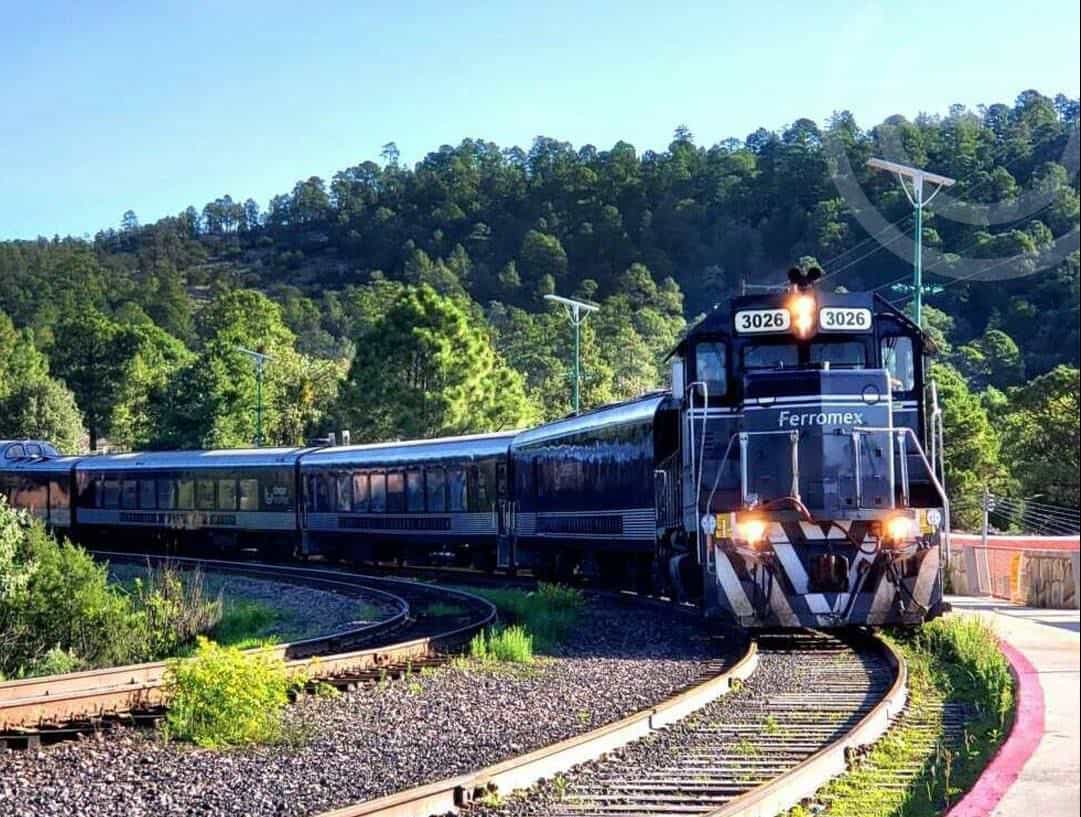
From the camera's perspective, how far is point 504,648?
584 inches

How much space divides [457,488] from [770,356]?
642 inches

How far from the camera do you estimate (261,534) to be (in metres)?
38.3

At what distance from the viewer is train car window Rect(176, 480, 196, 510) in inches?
1528

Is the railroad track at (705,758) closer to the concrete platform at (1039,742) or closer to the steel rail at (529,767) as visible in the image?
the steel rail at (529,767)

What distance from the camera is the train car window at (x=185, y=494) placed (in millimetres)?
38812

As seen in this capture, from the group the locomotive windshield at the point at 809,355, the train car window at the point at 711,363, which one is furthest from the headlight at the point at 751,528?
the locomotive windshield at the point at 809,355

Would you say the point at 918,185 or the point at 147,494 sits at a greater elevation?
the point at 918,185

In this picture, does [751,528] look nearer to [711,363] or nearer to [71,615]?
[711,363]

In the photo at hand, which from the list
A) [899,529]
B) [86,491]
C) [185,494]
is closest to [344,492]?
[185,494]

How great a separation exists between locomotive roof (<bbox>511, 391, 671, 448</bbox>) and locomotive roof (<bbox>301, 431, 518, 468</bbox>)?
1.59 m

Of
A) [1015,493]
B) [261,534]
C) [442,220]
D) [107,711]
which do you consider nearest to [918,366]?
[107,711]

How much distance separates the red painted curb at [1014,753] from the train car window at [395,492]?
21752 mm

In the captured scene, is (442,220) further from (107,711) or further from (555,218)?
(107,711)

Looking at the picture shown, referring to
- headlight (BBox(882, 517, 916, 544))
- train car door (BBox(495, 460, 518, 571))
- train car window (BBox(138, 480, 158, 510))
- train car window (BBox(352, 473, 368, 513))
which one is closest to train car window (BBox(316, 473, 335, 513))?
train car window (BBox(352, 473, 368, 513))
